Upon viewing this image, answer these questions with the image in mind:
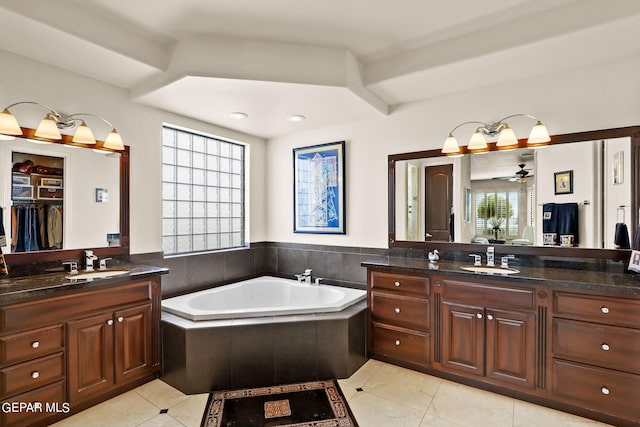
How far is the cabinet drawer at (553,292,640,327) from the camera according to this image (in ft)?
6.13

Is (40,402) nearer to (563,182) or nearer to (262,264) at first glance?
(262,264)

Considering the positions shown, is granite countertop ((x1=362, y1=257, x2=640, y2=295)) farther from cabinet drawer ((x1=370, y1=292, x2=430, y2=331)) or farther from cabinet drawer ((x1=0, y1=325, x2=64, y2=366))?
cabinet drawer ((x1=0, y1=325, x2=64, y2=366))

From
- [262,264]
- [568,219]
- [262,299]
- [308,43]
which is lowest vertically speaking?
[262,299]

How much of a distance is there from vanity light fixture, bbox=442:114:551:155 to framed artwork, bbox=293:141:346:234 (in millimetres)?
1137

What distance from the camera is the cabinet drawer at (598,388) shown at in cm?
187

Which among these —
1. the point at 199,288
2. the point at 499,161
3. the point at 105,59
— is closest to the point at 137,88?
the point at 105,59

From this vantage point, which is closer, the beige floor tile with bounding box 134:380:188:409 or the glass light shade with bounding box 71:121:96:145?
the beige floor tile with bounding box 134:380:188:409

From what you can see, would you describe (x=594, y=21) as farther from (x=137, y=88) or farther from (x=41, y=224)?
(x=41, y=224)

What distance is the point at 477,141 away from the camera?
2.69 metres

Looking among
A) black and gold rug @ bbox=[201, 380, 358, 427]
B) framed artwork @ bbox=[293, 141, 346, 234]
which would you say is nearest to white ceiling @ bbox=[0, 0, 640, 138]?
framed artwork @ bbox=[293, 141, 346, 234]

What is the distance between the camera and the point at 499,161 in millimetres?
2713

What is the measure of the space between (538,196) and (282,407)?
2.47 meters


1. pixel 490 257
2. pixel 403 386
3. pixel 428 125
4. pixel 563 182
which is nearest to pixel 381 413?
pixel 403 386

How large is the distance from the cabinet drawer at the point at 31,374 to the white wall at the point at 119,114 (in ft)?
3.38
